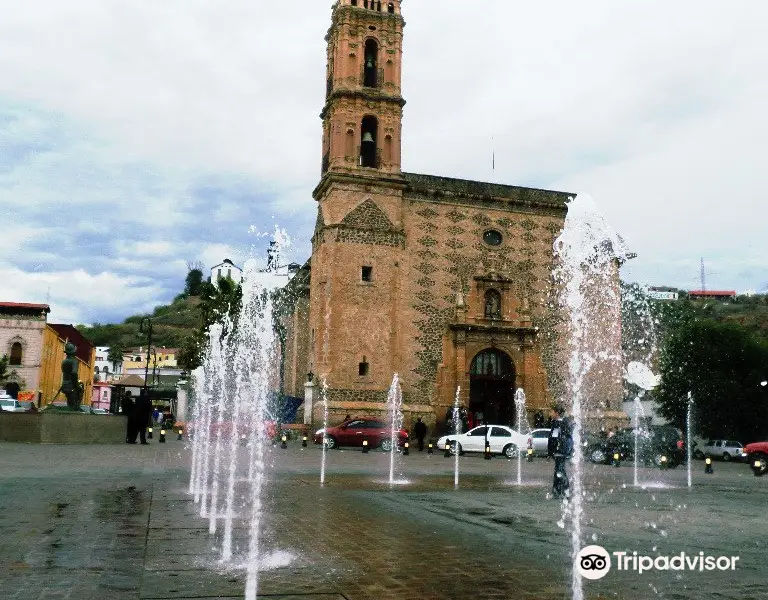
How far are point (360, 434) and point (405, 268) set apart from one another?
938 cm

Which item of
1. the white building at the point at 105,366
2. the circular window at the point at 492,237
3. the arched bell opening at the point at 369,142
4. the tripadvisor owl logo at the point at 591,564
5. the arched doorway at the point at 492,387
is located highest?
the arched bell opening at the point at 369,142

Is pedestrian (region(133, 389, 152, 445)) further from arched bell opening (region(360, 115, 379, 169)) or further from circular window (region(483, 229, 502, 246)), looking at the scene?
circular window (region(483, 229, 502, 246))

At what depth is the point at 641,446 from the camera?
29578 millimetres

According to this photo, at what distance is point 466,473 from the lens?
18.8 m

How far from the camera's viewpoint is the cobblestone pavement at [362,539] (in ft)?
18.5

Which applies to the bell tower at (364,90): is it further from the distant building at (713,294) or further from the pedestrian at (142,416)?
the distant building at (713,294)

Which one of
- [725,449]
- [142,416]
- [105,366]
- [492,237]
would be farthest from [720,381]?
[105,366]

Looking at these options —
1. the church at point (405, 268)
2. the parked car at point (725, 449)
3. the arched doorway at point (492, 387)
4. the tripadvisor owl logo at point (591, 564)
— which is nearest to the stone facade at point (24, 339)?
the church at point (405, 268)

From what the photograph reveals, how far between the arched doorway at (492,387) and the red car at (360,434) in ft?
24.1

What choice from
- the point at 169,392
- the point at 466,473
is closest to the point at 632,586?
the point at 466,473

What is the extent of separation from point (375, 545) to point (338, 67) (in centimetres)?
3326

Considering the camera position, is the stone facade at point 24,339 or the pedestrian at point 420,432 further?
the stone facade at point 24,339

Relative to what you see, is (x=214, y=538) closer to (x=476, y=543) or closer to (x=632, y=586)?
(x=476, y=543)

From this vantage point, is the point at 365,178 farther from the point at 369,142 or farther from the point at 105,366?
the point at 105,366
